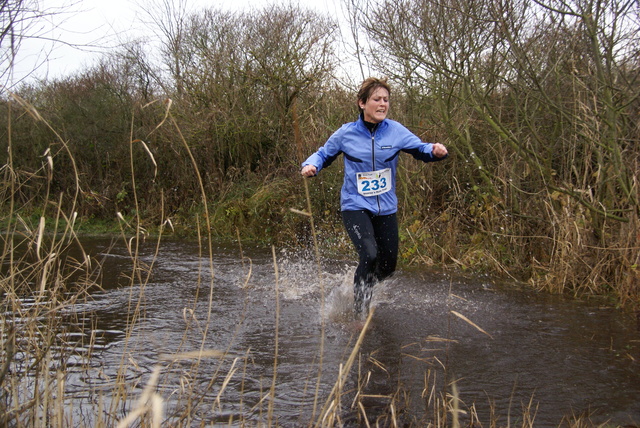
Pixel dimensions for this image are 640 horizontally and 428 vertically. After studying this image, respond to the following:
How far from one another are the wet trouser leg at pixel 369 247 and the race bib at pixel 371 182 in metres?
0.17

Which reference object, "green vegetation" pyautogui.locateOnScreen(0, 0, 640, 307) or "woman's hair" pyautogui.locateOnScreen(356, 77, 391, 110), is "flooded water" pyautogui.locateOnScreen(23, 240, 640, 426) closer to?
"green vegetation" pyautogui.locateOnScreen(0, 0, 640, 307)

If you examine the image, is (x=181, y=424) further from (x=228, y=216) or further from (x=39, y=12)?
(x=228, y=216)

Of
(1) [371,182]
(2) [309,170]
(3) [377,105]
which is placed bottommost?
(1) [371,182]

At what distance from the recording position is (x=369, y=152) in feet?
16.8

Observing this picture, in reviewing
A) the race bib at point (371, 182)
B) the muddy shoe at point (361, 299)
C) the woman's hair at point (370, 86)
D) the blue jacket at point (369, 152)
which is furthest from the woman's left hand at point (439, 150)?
the muddy shoe at point (361, 299)

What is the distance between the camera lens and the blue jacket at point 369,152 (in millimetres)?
5141

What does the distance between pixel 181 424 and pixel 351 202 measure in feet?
9.31

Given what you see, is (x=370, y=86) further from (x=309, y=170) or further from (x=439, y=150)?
(x=309, y=170)

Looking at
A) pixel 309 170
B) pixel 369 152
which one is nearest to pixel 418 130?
pixel 369 152

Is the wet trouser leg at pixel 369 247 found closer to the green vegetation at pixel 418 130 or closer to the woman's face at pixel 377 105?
the woman's face at pixel 377 105

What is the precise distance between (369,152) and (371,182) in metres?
0.24

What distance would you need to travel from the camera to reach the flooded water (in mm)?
3256

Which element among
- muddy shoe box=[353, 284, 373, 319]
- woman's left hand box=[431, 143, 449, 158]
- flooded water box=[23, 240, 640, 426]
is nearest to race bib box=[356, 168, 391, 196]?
woman's left hand box=[431, 143, 449, 158]

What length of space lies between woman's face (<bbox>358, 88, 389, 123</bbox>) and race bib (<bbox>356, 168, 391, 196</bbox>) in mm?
422
